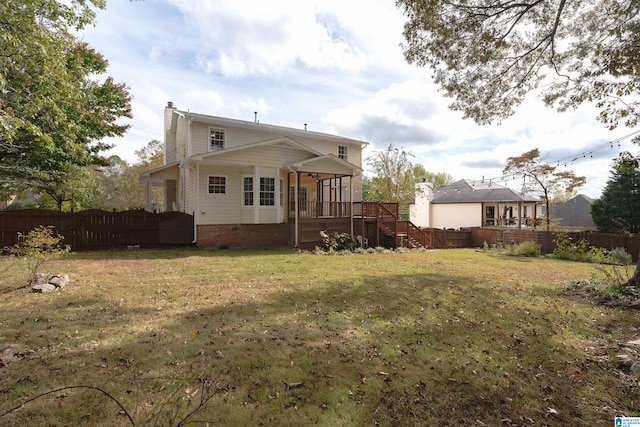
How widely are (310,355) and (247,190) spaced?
1261 cm

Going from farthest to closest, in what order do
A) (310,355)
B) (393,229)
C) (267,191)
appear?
1. (393,229)
2. (267,191)
3. (310,355)

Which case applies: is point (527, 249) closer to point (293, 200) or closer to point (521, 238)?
point (521, 238)

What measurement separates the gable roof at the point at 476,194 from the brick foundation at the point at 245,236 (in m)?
23.6

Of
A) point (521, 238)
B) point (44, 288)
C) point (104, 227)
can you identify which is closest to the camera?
point (44, 288)

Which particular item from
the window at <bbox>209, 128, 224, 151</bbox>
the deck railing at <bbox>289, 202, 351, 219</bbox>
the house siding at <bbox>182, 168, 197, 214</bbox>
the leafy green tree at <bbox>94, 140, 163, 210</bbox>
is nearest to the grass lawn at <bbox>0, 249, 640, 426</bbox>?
the house siding at <bbox>182, 168, 197, 214</bbox>

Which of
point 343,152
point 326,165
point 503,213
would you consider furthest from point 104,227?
point 503,213

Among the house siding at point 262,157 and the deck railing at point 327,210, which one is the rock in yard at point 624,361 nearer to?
the deck railing at point 327,210

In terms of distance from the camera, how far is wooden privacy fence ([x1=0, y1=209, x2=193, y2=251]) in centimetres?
1204

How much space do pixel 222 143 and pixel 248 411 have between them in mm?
15093

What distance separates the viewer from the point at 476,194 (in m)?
32.1

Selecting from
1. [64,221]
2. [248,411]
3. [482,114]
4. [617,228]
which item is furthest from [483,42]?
[617,228]

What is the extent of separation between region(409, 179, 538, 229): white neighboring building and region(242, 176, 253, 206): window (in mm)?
19045

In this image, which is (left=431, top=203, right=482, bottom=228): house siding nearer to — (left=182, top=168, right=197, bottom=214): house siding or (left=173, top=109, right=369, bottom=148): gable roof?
(left=173, top=109, right=369, bottom=148): gable roof

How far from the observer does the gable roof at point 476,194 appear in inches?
1175
